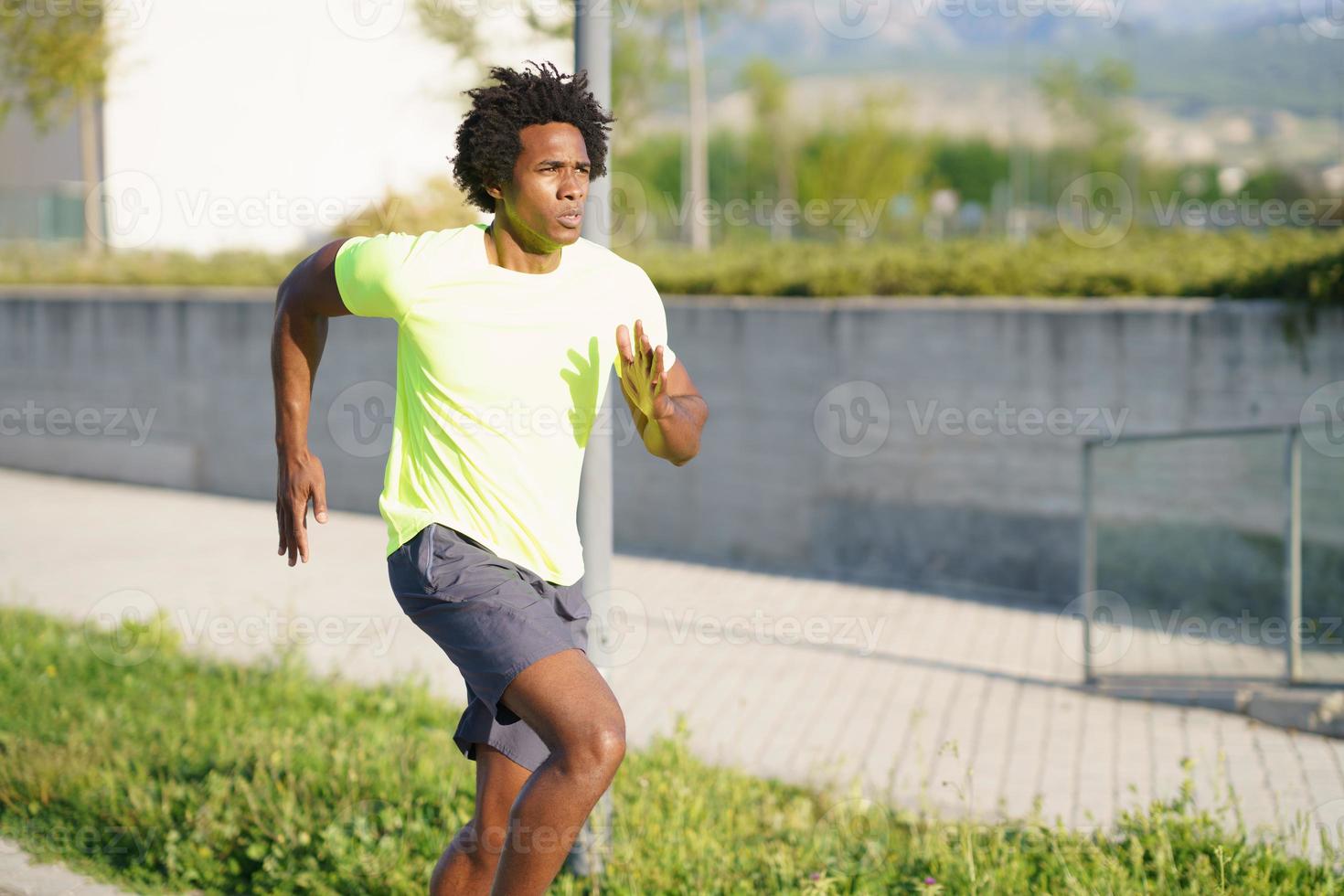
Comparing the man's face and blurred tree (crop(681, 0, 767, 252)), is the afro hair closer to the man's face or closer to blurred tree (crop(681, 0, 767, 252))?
the man's face

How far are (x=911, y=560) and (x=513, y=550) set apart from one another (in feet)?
22.6

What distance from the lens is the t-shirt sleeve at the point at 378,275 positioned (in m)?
3.32

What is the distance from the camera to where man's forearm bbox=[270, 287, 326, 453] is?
3531mm

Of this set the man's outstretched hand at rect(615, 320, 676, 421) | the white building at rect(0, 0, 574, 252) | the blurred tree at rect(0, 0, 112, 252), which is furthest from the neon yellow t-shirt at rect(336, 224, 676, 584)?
the white building at rect(0, 0, 574, 252)

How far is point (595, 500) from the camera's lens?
4508mm

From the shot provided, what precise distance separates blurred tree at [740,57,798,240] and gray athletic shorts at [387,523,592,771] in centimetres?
4741

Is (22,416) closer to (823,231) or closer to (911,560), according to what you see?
(911,560)

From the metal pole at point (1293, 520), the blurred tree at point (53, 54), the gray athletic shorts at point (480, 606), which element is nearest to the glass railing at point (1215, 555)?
the metal pole at point (1293, 520)

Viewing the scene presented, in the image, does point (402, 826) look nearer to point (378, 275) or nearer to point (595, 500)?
point (595, 500)

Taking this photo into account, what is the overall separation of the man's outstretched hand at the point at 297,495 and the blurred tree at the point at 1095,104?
211 feet

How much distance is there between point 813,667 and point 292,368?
480 cm

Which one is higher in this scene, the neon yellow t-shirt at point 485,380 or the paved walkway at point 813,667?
the neon yellow t-shirt at point 485,380

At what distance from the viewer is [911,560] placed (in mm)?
9922

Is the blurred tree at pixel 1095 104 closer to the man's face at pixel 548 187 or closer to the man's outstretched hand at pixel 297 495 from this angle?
the man's face at pixel 548 187
